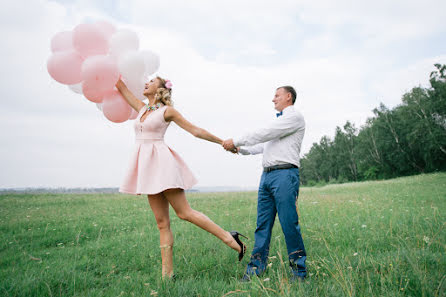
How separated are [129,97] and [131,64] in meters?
0.50

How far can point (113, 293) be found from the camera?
302 cm

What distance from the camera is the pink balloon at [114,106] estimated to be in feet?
13.4

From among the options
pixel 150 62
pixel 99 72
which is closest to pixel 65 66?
pixel 99 72

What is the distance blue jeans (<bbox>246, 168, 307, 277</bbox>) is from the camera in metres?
3.51

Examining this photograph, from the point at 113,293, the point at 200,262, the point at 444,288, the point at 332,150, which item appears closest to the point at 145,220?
the point at 200,262

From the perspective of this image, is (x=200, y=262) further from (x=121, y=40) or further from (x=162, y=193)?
(x=121, y=40)

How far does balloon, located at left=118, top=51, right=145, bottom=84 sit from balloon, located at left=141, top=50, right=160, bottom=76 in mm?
133

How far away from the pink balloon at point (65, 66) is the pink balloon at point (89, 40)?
0.43 feet

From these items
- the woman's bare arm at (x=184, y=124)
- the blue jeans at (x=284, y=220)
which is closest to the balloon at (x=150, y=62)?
the woman's bare arm at (x=184, y=124)

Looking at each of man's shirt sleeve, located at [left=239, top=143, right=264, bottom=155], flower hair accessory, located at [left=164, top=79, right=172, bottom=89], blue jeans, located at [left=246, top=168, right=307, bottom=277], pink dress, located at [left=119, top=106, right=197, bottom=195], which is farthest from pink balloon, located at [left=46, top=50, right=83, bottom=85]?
blue jeans, located at [left=246, top=168, right=307, bottom=277]

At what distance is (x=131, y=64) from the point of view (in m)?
3.88

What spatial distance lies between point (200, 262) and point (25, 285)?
208 centimetres

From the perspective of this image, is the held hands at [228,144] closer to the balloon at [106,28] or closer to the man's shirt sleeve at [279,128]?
the man's shirt sleeve at [279,128]

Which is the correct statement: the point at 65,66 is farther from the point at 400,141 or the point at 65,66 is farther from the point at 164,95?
the point at 400,141
